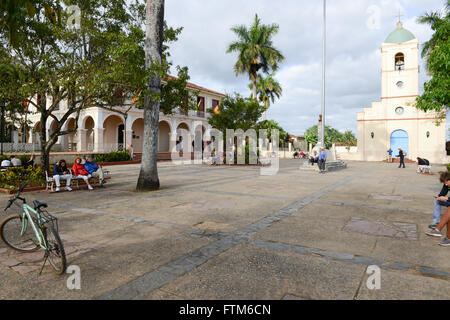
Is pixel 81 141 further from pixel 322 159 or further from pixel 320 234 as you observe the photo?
pixel 320 234

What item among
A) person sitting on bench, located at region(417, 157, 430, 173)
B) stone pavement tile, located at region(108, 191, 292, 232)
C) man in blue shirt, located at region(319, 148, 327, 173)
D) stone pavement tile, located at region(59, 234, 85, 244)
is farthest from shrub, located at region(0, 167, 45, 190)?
person sitting on bench, located at region(417, 157, 430, 173)

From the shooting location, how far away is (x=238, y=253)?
12.6ft

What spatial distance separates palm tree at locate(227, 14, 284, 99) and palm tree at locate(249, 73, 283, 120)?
1007 cm

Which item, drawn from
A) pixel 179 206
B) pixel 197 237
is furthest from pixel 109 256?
pixel 179 206

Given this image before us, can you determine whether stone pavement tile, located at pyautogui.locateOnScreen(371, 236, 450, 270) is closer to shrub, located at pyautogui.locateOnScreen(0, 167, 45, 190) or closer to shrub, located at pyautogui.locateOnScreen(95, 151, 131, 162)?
shrub, located at pyautogui.locateOnScreen(0, 167, 45, 190)

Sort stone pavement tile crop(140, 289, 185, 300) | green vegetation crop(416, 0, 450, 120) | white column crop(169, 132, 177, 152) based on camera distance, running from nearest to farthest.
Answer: stone pavement tile crop(140, 289, 185, 300) < green vegetation crop(416, 0, 450, 120) < white column crop(169, 132, 177, 152)

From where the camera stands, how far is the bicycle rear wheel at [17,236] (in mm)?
3885

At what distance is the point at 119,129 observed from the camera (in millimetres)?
28734

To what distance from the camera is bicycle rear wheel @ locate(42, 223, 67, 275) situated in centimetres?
315

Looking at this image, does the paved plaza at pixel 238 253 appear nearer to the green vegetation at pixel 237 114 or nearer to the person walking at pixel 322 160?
the person walking at pixel 322 160

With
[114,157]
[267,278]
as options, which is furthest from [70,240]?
[114,157]

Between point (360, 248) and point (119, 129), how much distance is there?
28207 millimetres

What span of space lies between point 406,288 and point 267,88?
119 feet
